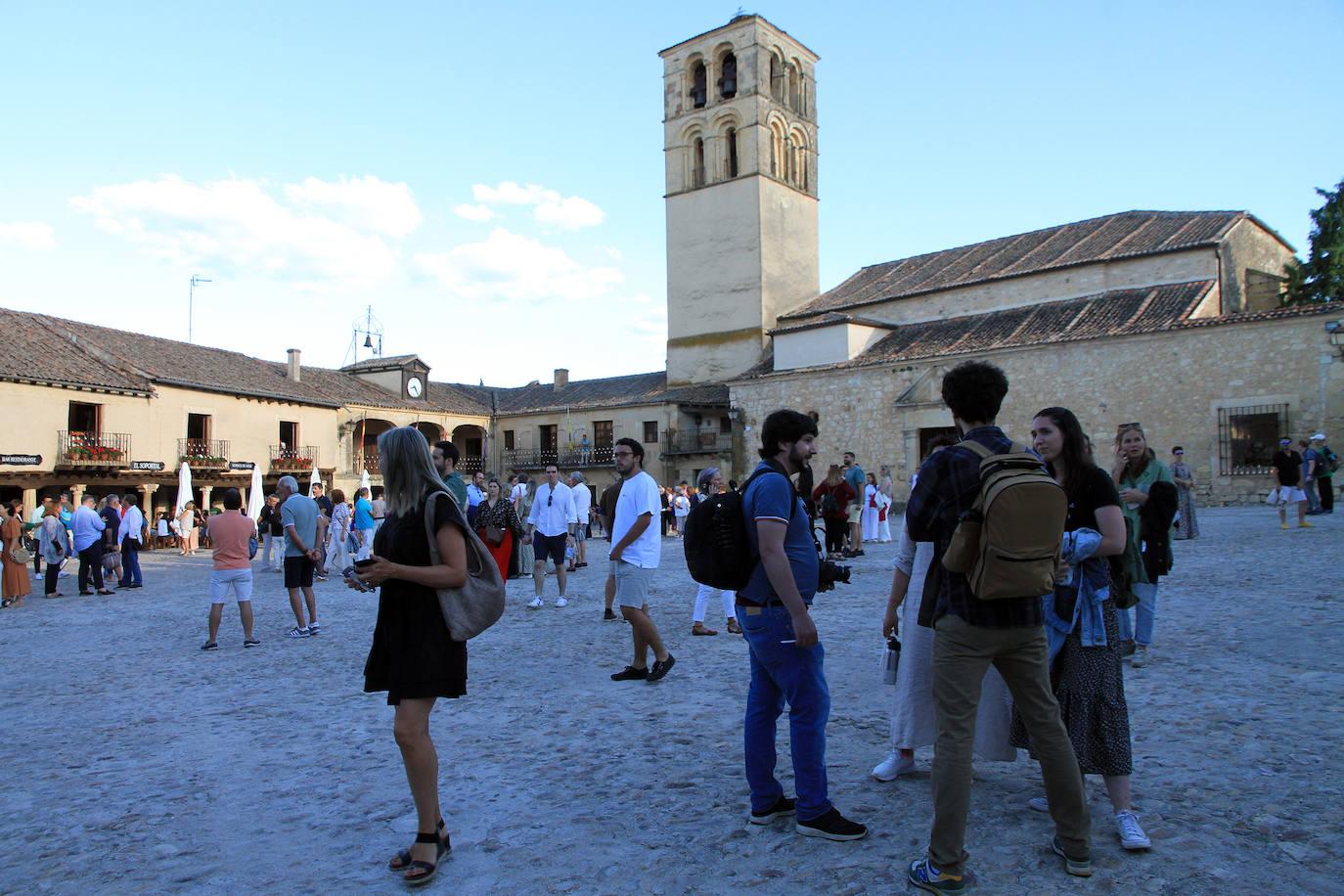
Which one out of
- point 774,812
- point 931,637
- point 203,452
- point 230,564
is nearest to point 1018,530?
point 931,637

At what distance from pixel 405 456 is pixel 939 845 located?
227cm

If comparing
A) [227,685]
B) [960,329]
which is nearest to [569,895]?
[227,685]

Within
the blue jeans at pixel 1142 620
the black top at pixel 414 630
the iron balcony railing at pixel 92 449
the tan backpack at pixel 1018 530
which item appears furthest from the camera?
the iron balcony railing at pixel 92 449

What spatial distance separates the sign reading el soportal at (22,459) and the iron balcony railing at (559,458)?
728 inches

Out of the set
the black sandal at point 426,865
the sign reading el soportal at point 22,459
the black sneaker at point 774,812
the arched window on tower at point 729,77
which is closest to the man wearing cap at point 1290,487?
the black sneaker at point 774,812

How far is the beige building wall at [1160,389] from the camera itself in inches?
814

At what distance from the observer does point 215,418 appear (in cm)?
3038

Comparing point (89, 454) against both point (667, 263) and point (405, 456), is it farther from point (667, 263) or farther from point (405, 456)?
point (405, 456)

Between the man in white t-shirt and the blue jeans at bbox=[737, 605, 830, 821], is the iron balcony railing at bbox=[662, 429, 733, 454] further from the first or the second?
the blue jeans at bbox=[737, 605, 830, 821]

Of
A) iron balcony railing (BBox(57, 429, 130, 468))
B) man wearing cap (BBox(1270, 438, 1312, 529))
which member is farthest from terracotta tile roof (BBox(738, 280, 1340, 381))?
iron balcony railing (BBox(57, 429, 130, 468))

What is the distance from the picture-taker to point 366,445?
3738cm

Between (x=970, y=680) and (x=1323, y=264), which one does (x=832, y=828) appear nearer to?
(x=970, y=680)

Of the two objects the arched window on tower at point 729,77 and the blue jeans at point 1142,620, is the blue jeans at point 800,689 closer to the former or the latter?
the blue jeans at point 1142,620

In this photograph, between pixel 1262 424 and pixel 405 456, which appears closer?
pixel 405 456
